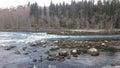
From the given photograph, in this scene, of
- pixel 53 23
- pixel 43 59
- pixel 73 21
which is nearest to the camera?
pixel 43 59

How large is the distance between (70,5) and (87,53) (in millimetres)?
84047

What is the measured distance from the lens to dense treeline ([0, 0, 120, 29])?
88.9 metres

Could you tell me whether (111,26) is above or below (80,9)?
below

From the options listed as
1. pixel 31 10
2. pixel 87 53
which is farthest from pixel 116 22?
pixel 87 53

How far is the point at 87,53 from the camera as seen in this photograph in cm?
2941

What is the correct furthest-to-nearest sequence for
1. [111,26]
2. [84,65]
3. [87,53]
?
1. [111,26]
2. [87,53]
3. [84,65]

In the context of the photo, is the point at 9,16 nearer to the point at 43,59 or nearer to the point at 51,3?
the point at 51,3

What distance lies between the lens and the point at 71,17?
4072 inches

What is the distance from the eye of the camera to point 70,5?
111 metres

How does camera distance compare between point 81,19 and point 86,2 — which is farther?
point 86,2

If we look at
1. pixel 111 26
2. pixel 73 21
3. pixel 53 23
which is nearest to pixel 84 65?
pixel 111 26

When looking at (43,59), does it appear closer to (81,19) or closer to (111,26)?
(111,26)

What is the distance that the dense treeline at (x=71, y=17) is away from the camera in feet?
292

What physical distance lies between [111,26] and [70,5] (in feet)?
110
